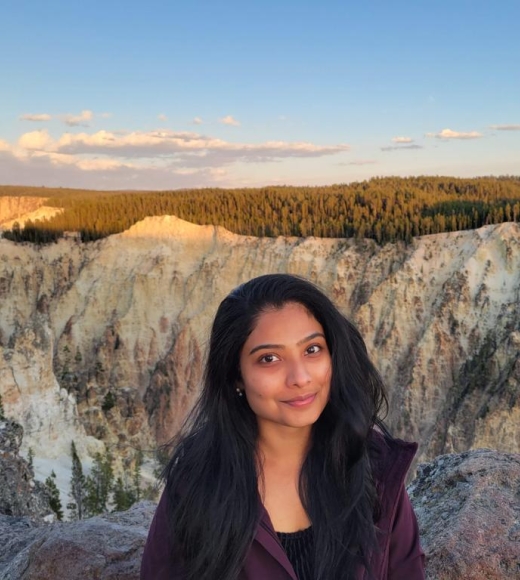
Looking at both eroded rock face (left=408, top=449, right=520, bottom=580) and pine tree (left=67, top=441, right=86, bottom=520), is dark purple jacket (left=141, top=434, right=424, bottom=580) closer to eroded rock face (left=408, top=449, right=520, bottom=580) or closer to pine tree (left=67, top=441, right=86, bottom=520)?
eroded rock face (left=408, top=449, right=520, bottom=580)

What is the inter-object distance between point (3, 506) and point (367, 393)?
689 cm

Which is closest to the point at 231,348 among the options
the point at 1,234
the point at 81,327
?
the point at 81,327

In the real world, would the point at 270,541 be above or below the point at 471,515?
above

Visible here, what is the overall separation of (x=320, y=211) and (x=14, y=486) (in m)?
37.9

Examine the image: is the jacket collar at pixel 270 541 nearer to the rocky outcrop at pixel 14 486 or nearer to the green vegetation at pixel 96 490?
the rocky outcrop at pixel 14 486

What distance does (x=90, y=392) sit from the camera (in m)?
38.0

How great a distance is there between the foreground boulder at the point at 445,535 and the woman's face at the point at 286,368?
4.80 ft

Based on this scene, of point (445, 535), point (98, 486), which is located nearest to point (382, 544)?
point (445, 535)

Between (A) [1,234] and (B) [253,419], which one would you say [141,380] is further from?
(B) [253,419]

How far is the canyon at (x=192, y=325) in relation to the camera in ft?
94.0

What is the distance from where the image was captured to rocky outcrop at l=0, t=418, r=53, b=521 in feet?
27.9

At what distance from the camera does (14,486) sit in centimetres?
892

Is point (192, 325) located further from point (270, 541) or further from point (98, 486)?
point (270, 541)

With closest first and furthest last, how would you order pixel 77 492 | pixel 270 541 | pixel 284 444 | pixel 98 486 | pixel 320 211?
pixel 270 541
pixel 284 444
pixel 77 492
pixel 98 486
pixel 320 211
